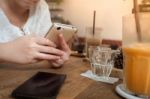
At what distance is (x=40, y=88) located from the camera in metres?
0.62

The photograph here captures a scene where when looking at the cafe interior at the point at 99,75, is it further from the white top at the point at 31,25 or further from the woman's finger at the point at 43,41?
the white top at the point at 31,25

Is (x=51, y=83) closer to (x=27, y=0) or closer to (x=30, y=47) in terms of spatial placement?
(x=30, y=47)

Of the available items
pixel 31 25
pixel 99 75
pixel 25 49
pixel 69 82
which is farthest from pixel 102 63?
pixel 31 25

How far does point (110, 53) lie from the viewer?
834 millimetres

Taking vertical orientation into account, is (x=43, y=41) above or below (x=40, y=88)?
above

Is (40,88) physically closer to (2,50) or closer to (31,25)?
(2,50)

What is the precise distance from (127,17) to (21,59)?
38cm

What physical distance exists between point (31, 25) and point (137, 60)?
0.87 metres

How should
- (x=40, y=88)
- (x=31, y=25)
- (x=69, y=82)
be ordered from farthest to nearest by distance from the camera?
(x=31, y=25)
(x=69, y=82)
(x=40, y=88)

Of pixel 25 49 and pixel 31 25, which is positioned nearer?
pixel 25 49

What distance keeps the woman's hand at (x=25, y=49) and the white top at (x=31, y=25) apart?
1.54 ft

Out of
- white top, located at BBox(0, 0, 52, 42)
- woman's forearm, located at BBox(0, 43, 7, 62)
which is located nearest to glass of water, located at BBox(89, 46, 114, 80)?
woman's forearm, located at BBox(0, 43, 7, 62)

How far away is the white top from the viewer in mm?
1286

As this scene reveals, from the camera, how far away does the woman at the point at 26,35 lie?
2.64 ft
